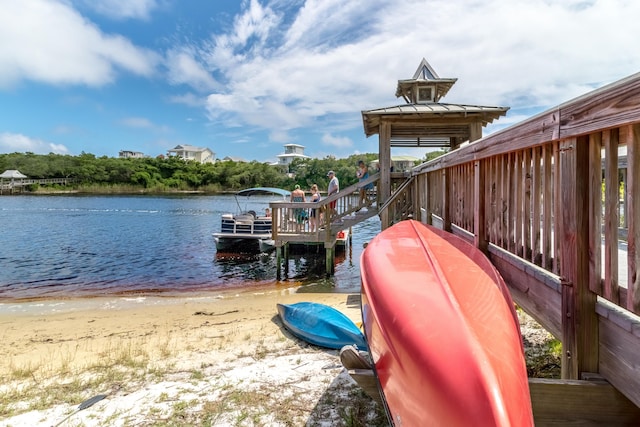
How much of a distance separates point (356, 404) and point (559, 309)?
1876 mm

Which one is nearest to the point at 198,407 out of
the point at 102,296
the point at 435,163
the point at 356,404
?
the point at 356,404

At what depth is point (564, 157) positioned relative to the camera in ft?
7.04

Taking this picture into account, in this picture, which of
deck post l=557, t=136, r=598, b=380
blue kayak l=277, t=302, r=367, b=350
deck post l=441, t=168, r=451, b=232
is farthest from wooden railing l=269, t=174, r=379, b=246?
deck post l=557, t=136, r=598, b=380

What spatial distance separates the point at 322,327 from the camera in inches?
207

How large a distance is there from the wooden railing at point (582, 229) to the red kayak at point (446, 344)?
0.35m

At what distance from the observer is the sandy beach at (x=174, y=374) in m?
3.27

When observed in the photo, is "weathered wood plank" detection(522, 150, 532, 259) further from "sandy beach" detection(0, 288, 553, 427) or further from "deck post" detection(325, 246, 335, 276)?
"deck post" detection(325, 246, 335, 276)

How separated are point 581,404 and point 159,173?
89.3m

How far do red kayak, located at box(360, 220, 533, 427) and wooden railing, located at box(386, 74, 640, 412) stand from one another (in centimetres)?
35

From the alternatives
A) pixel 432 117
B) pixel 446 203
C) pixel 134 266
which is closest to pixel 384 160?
pixel 432 117

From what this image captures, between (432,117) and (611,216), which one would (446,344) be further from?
(432,117)

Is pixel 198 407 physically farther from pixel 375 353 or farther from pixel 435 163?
pixel 435 163

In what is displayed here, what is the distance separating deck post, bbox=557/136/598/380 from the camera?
6.55 ft

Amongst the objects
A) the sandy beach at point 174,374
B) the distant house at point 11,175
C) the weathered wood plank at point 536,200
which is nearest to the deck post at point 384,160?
the sandy beach at point 174,374
